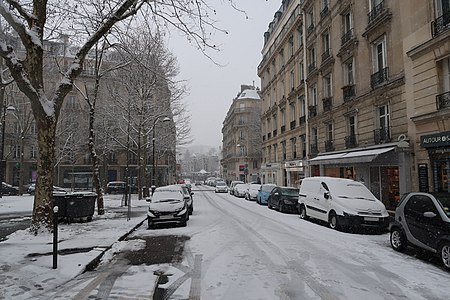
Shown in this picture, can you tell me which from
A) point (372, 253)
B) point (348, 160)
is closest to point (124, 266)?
point (372, 253)

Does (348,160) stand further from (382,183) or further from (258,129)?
(258,129)

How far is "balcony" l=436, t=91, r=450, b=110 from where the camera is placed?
40.9ft

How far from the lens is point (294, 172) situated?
104 ft

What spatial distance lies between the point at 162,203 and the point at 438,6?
13307 millimetres

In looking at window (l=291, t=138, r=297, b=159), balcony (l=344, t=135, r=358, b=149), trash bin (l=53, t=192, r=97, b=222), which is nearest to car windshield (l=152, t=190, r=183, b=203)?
trash bin (l=53, t=192, r=97, b=222)

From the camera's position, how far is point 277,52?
36844 millimetres

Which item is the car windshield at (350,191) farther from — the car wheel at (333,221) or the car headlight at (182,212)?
the car headlight at (182,212)

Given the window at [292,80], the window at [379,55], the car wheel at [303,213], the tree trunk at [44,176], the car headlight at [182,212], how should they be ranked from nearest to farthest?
the tree trunk at [44,176]
the car headlight at [182,212]
the car wheel at [303,213]
the window at [379,55]
the window at [292,80]

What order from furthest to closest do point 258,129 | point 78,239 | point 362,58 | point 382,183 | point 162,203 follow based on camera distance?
point 258,129
point 362,58
point 382,183
point 162,203
point 78,239

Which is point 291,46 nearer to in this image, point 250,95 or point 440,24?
point 440,24

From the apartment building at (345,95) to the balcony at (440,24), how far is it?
123 centimetres

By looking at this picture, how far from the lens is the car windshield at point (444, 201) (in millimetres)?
6988

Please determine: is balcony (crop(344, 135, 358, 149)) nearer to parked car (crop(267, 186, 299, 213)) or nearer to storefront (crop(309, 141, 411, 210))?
storefront (crop(309, 141, 411, 210))

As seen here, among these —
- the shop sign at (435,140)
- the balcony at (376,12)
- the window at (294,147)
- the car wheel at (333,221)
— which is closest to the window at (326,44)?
the balcony at (376,12)
